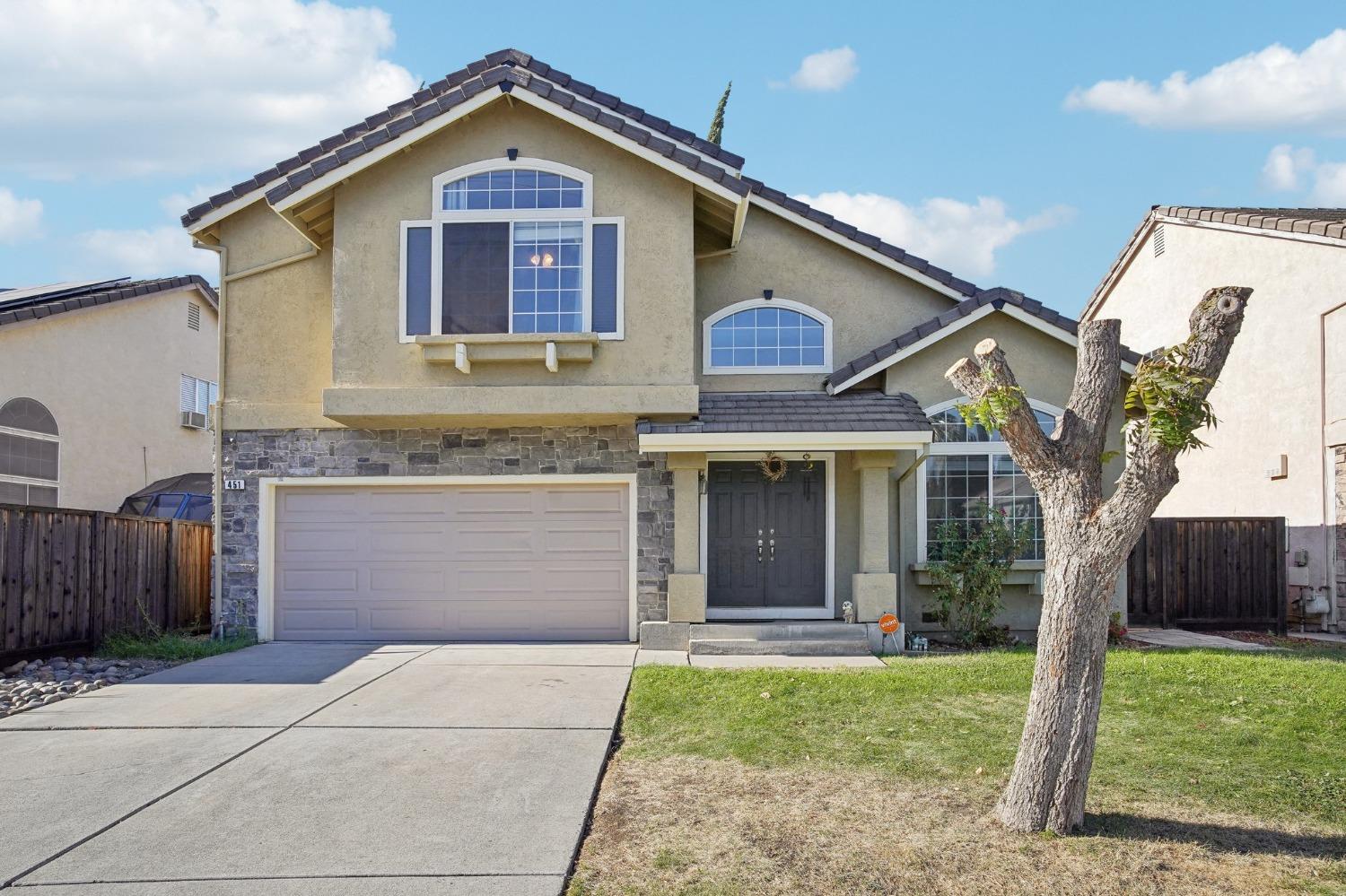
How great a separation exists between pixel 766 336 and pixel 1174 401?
28.3 feet

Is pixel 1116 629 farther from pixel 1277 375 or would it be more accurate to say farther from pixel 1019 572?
pixel 1277 375

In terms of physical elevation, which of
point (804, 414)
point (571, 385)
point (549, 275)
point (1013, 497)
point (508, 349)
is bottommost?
point (1013, 497)

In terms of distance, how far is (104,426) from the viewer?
18688 millimetres

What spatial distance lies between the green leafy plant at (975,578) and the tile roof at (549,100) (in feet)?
10.8

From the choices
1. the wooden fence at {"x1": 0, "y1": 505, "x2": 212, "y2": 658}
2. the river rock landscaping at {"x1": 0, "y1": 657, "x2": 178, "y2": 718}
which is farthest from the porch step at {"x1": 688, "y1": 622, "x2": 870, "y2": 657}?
the wooden fence at {"x1": 0, "y1": 505, "x2": 212, "y2": 658}

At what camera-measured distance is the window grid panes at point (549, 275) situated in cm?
1226

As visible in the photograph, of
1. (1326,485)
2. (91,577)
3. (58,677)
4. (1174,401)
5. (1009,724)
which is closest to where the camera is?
(1174,401)

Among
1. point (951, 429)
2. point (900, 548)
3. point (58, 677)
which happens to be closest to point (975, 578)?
point (900, 548)

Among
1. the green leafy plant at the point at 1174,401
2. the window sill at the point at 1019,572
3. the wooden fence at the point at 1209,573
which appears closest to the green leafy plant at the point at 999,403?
the green leafy plant at the point at 1174,401

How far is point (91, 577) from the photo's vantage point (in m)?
11.9

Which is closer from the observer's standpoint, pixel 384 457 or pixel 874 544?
pixel 874 544

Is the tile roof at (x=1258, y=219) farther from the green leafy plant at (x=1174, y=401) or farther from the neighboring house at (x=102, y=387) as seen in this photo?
the neighboring house at (x=102, y=387)

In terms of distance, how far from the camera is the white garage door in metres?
13.0

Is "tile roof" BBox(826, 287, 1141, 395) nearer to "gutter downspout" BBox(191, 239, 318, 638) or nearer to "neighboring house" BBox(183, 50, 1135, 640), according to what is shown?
"neighboring house" BBox(183, 50, 1135, 640)
